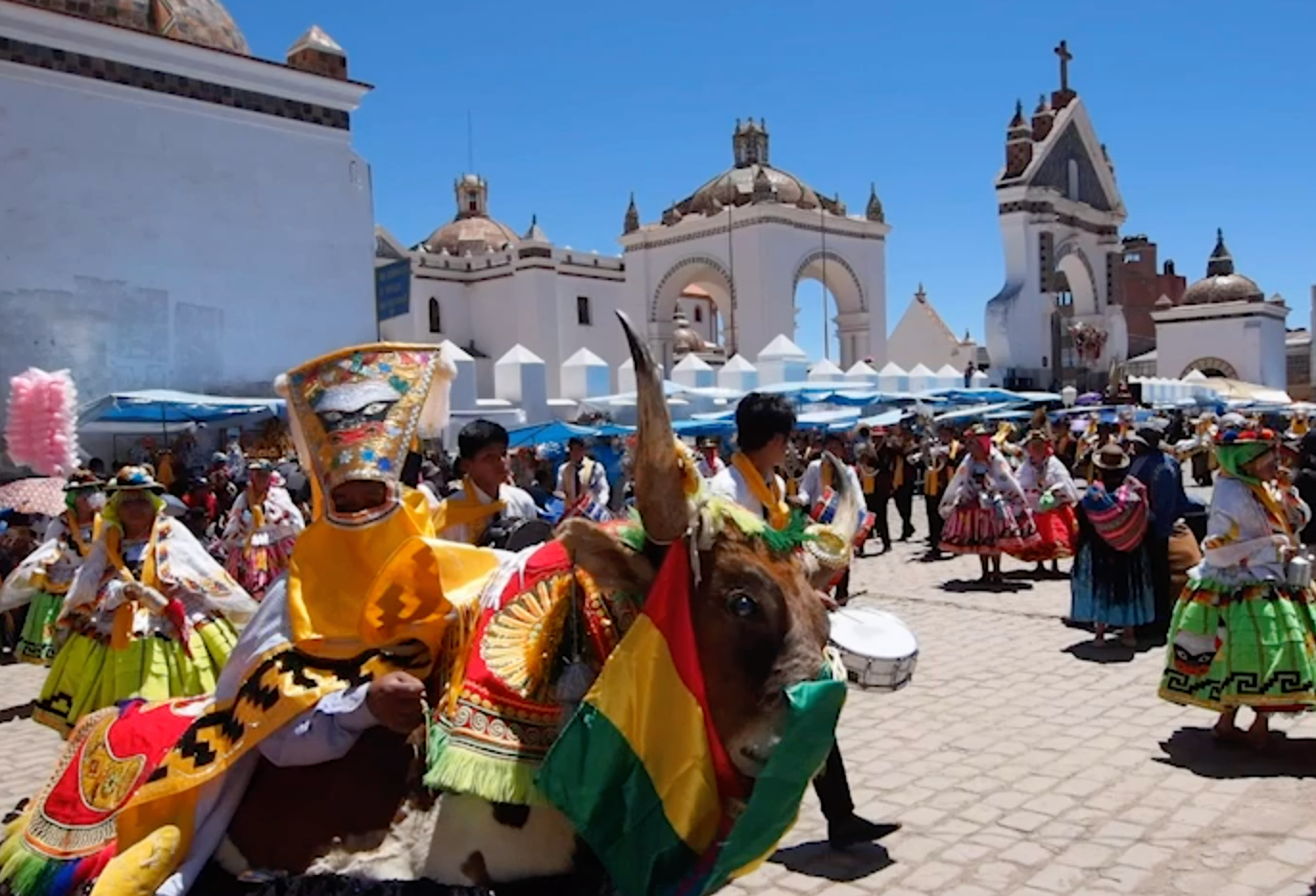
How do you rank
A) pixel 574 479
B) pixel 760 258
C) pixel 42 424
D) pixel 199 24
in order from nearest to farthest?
1. pixel 42 424
2. pixel 574 479
3. pixel 199 24
4. pixel 760 258

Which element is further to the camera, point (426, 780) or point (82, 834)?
point (82, 834)

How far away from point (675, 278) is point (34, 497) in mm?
32624

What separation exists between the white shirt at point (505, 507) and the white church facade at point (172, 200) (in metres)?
14.6

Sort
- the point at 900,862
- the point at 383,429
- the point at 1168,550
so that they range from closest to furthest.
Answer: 1. the point at 383,429
2. the point at 900,862
3. the point at 1168,550

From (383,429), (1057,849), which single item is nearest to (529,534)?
(383,429)

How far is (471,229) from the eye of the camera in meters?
49.1

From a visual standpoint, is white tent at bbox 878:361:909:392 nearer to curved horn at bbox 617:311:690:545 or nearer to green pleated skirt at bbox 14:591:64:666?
green pleated skirt at bbox 14:591:64:666

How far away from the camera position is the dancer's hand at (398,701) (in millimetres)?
2439

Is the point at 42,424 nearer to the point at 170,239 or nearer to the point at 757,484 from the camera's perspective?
the point at 757,484

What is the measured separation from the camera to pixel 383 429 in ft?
9.27

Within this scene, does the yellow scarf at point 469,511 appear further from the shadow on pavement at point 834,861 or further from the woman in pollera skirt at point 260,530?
the woman in pollera skirt at point 260,530

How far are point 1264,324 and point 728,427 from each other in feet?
121

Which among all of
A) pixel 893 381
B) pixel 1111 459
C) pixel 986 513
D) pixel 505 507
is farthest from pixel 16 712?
pixel 893 381

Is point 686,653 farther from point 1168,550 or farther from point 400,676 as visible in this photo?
point 1168,550
